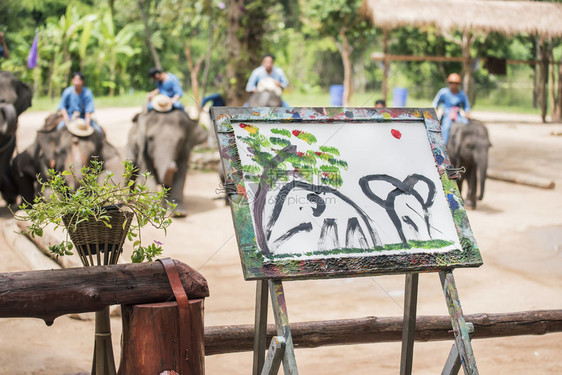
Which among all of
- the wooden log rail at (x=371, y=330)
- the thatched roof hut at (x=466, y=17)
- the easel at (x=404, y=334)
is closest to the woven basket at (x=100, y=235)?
the easel at (x=404, y=334)

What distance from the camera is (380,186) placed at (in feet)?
10.2

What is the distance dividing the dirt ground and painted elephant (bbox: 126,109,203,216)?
51 centimetres

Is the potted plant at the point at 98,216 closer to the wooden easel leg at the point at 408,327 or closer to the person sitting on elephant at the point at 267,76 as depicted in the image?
the wooden easel leg at the point at 408,327

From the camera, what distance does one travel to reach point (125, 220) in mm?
2979

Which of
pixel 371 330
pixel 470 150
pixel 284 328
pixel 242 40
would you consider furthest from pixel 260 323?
pixel 242 40

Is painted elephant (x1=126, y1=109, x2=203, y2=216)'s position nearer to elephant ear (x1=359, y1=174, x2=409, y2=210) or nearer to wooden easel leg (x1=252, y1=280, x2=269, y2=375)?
wooden easel leg (x1=252, y1=280, x2=269, y2=375)

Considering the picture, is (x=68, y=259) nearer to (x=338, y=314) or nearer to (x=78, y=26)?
(x=338, y=314)

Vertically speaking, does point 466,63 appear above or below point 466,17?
below

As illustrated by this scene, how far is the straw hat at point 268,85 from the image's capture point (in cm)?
1068

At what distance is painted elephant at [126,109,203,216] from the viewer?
9117 mm

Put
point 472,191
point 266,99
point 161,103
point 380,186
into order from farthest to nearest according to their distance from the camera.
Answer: point 266,99
point 472,191
point 161,103
point 380,186

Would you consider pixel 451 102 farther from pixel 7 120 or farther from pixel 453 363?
pixel 453 363

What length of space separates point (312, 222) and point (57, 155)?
6.33 m

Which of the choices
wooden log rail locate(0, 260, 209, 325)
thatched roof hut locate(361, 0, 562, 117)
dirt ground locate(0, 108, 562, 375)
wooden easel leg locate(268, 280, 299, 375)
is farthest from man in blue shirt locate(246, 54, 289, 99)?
wooden easel leg locate(268, 280, 299, 375)
